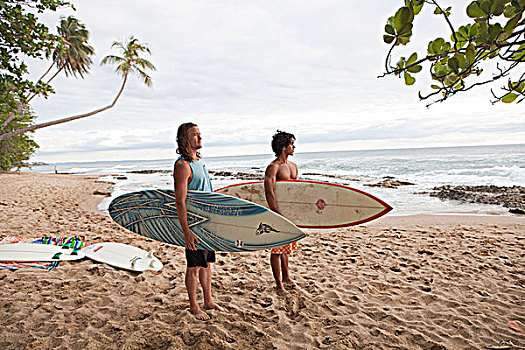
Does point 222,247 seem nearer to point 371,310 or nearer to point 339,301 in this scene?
point 339,301

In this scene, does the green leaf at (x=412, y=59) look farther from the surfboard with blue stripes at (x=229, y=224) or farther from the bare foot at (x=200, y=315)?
the bare foot at (x=200, y=315)

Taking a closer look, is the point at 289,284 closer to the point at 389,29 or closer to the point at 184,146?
the point at 184,146

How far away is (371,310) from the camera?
8.34 ft

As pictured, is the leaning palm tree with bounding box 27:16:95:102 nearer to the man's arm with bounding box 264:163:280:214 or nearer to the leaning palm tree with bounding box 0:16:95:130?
the leaning palm tree with bounding box 0:16:95:130

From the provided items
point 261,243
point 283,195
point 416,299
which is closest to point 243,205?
point 261,243

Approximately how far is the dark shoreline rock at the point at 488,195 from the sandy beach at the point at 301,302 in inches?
227

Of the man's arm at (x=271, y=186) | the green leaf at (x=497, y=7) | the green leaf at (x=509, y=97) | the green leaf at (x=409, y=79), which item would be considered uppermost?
the green leaf at (x=497, y=7)

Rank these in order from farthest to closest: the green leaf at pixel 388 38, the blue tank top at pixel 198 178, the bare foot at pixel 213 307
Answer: the bare foot at pixel 213 307, the blue tank top at pixel 198 178, the green leaf at pixel 388 38

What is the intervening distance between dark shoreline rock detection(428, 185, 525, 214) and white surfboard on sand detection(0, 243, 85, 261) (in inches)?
373

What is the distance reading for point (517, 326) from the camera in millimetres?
2252

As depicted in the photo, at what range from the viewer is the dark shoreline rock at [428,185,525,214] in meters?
8.89

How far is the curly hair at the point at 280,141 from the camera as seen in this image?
2789 mm

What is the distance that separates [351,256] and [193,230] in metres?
2.48

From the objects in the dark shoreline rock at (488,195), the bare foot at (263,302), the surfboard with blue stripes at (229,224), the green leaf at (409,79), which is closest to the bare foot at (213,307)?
the bare foot at (263,302)
